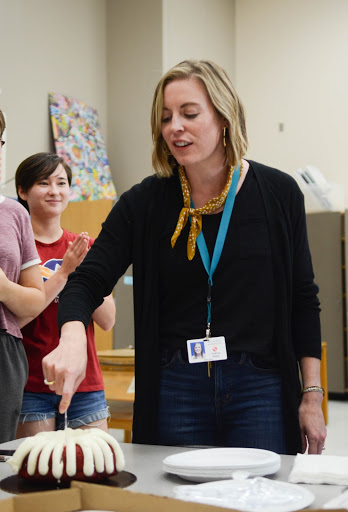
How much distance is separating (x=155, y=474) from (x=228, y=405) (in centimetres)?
40

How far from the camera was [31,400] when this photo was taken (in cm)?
207

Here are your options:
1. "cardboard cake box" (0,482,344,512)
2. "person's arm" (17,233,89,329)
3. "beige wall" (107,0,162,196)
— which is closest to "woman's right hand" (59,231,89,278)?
"person's arm" (17,233,89,329)

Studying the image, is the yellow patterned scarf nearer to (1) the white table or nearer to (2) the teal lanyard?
(2) the teal lanyard

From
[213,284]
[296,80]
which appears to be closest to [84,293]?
[213,284]

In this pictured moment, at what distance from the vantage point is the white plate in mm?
867

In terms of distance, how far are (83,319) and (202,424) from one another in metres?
0.36

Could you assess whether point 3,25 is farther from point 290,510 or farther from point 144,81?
point 290,510

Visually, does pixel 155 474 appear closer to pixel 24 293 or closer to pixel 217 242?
pixel 217 242

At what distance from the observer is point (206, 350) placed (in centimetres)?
142

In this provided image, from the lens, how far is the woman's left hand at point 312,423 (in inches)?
59.0

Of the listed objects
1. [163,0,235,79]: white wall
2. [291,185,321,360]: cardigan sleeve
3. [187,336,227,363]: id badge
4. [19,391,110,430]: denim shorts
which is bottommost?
[19,391,110,430]: denim shorts

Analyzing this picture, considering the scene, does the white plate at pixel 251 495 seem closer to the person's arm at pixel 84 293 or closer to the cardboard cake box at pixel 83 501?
the cardboard cake box at pixel 83 501

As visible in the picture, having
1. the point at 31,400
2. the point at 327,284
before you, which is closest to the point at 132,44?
the point at 327,284

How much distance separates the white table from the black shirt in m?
0.31
